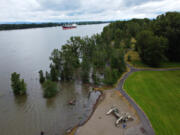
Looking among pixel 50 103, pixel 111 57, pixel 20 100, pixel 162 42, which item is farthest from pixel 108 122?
pixel 162 42

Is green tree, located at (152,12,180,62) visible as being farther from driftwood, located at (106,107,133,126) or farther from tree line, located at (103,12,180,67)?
driftwood, located at (106,107,133,126)

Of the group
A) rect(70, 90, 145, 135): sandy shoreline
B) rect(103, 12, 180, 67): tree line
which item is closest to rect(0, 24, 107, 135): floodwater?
rect(70, 90, 145, 135): sandy shoreline

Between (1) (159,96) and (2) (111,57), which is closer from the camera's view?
(1) (159,96)

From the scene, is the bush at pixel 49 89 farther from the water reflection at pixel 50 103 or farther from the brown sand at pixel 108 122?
the brown sand at pixel 108 122

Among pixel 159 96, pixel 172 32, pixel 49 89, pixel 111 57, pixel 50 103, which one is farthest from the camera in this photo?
pixel 111 57

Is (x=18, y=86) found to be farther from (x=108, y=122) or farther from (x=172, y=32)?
(x=172, y=32)

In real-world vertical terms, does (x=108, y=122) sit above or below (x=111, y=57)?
below

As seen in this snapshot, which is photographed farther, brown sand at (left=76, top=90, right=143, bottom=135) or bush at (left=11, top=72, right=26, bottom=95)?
bush at (left=11, top=72, right=26, bottom=95)
